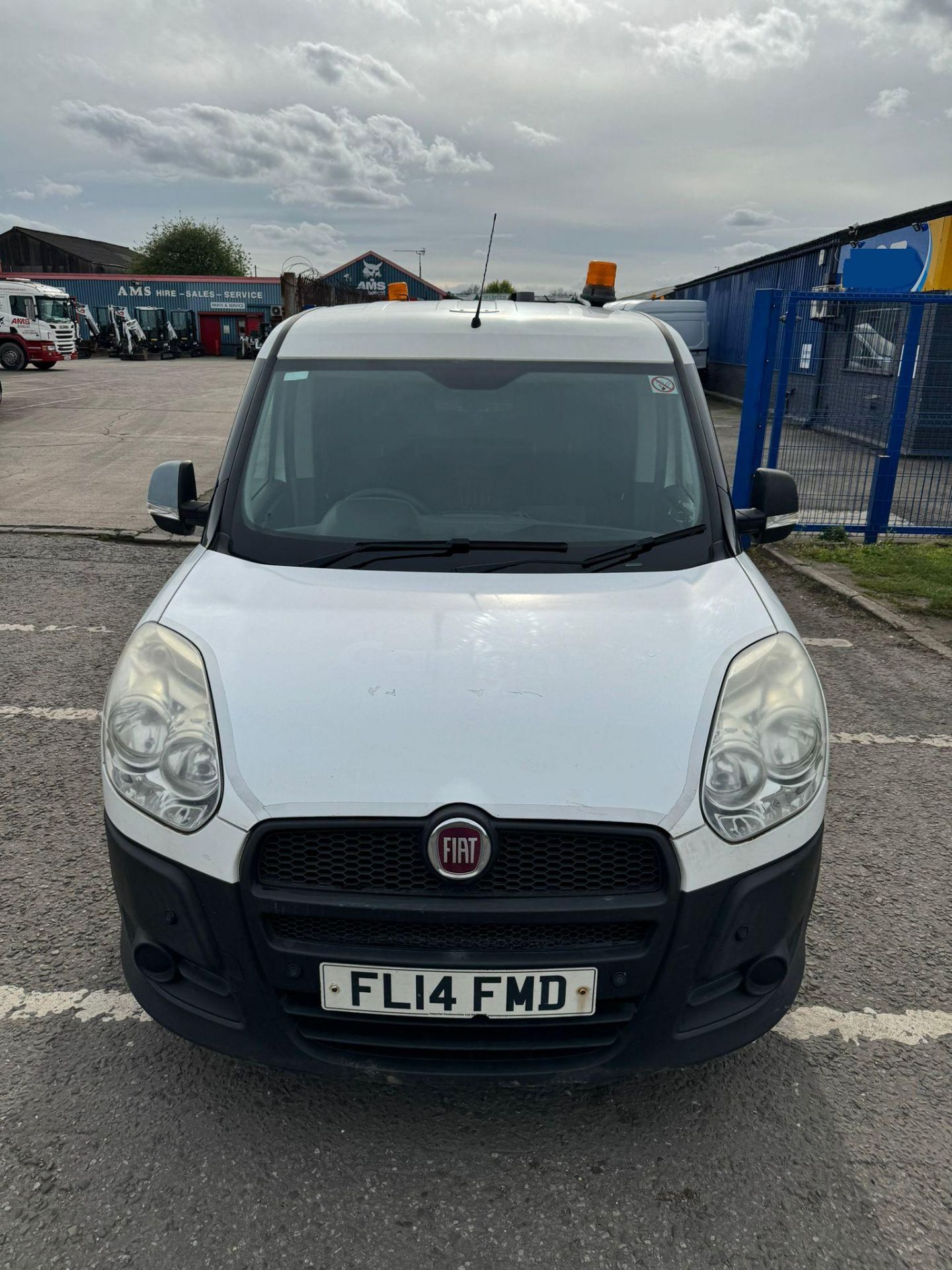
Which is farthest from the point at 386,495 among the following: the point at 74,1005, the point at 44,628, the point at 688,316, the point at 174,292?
the point at 174,292

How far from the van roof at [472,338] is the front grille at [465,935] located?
1981mm

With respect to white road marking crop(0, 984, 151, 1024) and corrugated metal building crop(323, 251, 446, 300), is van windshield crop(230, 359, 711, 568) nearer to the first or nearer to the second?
white road marking crop(0, 984, 151, 1024)

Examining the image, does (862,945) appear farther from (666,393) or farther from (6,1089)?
(6,1089)

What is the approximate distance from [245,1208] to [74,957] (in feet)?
3.83

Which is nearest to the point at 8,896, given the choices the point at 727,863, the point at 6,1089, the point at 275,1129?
the point at 6,1089

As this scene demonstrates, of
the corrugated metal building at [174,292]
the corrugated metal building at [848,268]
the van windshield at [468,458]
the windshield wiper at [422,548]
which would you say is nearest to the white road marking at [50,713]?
the van windshield at [468,458]

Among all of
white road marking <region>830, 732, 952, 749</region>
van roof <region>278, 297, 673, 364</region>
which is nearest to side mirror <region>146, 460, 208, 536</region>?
van roof <region>278, 297, 673, 364</region>

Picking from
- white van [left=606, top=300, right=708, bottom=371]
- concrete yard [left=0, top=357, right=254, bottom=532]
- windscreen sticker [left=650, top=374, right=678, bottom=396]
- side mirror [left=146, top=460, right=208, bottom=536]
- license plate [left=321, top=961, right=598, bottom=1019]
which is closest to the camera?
license plate [left=321, top=961, right=598, bottom=1019]

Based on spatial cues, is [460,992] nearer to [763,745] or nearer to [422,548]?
A: [763,745]

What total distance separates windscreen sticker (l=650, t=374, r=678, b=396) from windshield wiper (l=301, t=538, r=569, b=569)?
29.3 inches

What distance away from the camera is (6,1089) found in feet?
8.00

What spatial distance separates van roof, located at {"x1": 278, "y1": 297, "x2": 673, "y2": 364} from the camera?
10.7ft

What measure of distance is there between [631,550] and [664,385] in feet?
2.41

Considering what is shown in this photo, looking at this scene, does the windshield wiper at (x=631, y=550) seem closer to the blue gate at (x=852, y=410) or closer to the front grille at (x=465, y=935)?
the front grille at (x=465, y=935)
